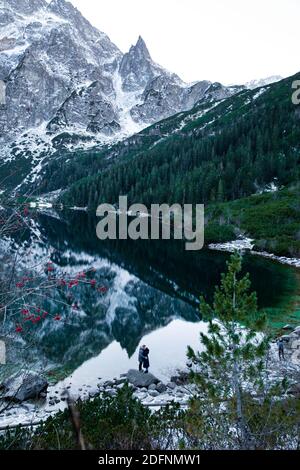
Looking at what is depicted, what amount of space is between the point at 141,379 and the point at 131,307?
51.6ft

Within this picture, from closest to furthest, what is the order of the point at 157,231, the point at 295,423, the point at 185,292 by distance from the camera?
1. the point at 295,423
2. the point at 185,292
3. the point at 157,231

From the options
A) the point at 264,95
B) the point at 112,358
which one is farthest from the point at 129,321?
the point at 264,95

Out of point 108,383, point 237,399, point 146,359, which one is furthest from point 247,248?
point 237,399

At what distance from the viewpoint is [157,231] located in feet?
297

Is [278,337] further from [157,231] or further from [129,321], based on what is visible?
[157,231]

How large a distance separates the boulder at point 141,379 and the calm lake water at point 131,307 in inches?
53.1

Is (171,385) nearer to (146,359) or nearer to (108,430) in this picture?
(146,359)

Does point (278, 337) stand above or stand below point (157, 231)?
below

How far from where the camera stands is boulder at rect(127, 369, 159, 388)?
20609 millimetres

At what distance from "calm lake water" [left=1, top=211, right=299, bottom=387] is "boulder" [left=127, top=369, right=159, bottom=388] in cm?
135

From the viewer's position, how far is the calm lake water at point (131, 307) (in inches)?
943

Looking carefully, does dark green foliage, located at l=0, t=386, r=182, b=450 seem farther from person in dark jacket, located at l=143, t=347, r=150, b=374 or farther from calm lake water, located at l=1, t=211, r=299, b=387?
person in dark jacket, located at l=143, t=347, r=150, b=374

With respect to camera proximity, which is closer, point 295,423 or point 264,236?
point 295,423
